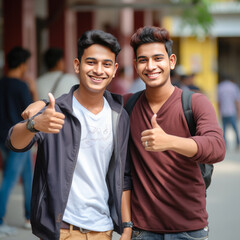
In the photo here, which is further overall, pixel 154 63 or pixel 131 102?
pixel 131 102

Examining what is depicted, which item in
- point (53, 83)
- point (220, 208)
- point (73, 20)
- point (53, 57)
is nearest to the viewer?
point (53, 83)

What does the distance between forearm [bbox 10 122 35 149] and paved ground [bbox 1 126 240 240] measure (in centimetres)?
198

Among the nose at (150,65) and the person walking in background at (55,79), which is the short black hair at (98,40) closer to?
the nose at (150,65)

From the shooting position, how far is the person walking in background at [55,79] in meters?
6.32

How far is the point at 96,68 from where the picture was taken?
10.0ft

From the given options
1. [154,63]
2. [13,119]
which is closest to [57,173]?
[154,63]

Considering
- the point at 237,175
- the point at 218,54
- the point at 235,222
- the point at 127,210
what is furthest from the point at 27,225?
the point at 218,54

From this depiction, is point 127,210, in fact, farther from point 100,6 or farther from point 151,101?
point 100,6

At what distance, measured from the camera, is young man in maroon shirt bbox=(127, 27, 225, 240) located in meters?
3.05

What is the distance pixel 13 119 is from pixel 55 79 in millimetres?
675

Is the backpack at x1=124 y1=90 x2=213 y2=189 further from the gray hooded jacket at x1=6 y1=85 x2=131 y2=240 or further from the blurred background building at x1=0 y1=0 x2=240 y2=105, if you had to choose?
the blurred background building at x1=0 y1=0 x2=240 y2=105

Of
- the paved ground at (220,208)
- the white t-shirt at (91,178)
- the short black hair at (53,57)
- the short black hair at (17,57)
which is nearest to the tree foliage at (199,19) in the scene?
the paved ground at (220,208)

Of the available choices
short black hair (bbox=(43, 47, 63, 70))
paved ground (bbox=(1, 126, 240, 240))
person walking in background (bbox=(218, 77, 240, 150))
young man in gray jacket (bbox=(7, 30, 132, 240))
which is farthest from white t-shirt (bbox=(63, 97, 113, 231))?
person walking in background (bbox=(218, 77, 240, 150))

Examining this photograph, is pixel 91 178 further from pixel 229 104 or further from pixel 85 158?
pixel 229 104
